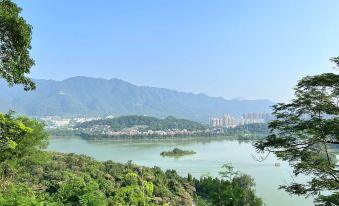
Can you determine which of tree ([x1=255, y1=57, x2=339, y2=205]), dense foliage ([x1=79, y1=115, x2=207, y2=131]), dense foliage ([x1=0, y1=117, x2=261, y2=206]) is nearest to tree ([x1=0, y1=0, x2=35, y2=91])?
dense foliage ([x1=0, y1=117, x2=261, y2=206])

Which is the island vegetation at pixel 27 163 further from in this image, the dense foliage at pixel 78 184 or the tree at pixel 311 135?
the tree at pixel 311 135

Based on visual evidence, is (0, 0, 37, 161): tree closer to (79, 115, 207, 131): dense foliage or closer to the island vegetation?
the island vegetation

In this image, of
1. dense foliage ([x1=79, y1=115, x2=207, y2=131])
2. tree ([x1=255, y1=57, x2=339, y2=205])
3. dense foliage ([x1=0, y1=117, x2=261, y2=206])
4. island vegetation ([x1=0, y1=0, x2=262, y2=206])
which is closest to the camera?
island vegetation ([x1=0, y1=0, x2=262, y2=206])

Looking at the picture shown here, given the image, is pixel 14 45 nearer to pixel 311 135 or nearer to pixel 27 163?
pixel 311 135

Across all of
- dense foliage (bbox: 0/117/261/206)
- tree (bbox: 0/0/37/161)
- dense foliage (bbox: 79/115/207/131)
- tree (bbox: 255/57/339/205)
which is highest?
dense foliage (bbox: 79/115/207/131)

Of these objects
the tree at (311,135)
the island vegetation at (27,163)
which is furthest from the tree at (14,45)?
the tree at (311,135)

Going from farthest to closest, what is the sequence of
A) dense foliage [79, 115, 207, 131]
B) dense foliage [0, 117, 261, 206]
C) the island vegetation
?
dense foliage [79, 115, 207, 131] → dense foliage [0, 117, 261, 206] → the island vegetation

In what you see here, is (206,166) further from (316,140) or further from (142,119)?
(142,119)

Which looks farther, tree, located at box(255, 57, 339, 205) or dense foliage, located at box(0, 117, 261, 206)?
tree, located at box(255, 57, 339, 205)
